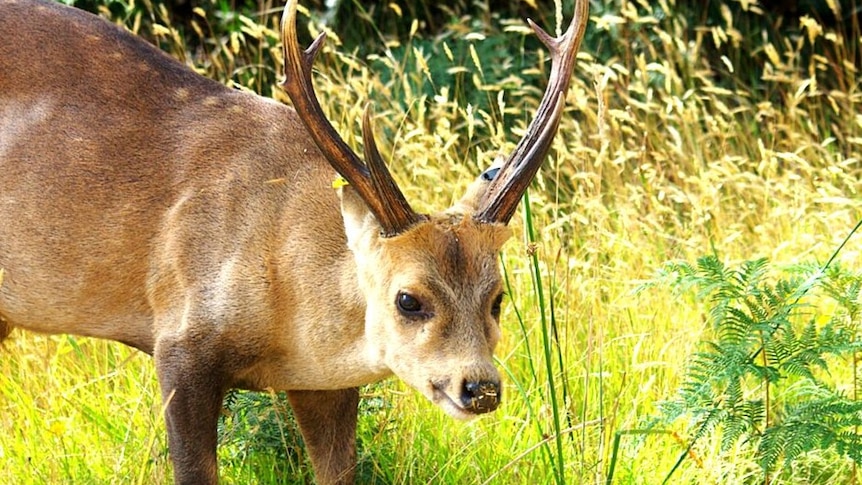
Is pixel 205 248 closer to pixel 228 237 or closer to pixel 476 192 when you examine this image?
pixel 228 237

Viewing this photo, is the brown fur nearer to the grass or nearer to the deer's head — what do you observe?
the deer's head

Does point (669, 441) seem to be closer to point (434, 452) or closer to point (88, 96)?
point (434, 452)

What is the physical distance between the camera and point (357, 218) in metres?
4.43

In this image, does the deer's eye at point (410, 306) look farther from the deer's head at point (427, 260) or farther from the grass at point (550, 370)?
the grass at point (550, 370)

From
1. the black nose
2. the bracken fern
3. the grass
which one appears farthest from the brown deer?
the bracken fern

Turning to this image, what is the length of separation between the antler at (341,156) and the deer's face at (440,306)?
52mm

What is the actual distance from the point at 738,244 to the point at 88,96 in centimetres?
315

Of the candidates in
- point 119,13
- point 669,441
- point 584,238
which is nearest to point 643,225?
point 584,238

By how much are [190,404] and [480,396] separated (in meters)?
0.99

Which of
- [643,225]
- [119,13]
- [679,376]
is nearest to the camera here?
[679,376]

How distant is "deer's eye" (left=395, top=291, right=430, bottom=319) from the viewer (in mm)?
4195

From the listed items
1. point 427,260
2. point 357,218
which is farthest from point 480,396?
point 357,218

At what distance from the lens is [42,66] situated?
4.95 meters

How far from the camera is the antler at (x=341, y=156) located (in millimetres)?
4246
